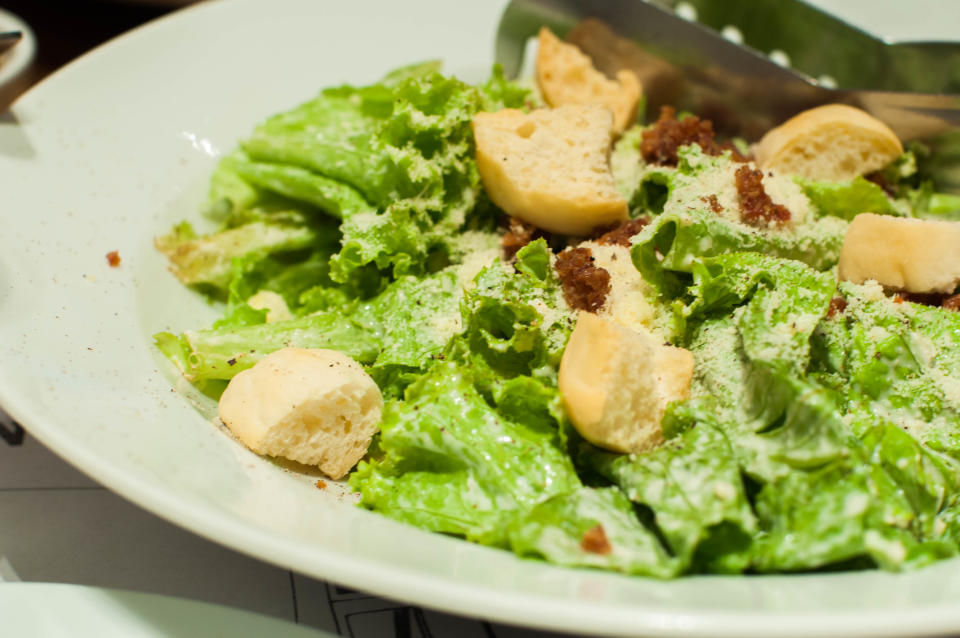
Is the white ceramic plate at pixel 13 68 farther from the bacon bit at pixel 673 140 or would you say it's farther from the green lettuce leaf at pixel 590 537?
the green lettuce leaf at pixel 590 537

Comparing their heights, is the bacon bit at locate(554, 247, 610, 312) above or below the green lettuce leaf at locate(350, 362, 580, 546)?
above

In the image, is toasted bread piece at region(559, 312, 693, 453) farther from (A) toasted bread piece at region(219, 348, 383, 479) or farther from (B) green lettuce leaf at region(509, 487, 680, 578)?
(A) toasted bread piece at region(219, 348, 383, 479)

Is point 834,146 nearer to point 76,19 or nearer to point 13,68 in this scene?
point 13,68

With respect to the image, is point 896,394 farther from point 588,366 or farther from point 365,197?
point 365,197

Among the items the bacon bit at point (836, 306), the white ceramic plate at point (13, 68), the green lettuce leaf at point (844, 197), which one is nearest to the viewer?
the bacon bit at point (836, 306)

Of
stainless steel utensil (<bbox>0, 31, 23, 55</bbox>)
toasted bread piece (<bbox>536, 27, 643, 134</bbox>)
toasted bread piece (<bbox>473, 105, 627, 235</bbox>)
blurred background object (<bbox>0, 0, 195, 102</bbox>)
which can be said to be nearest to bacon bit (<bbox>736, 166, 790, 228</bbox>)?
toasted bread piece (<bbox>473, 105, 627, 235</bbox>)

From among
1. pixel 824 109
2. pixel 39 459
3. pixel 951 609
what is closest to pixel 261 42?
pixel 39 459

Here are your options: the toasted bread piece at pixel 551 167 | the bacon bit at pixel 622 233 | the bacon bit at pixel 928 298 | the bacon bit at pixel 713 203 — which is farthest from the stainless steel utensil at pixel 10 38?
the bacon bit at pixel 928 298

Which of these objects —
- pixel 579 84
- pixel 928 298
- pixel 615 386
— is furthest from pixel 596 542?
pixel 579 84
